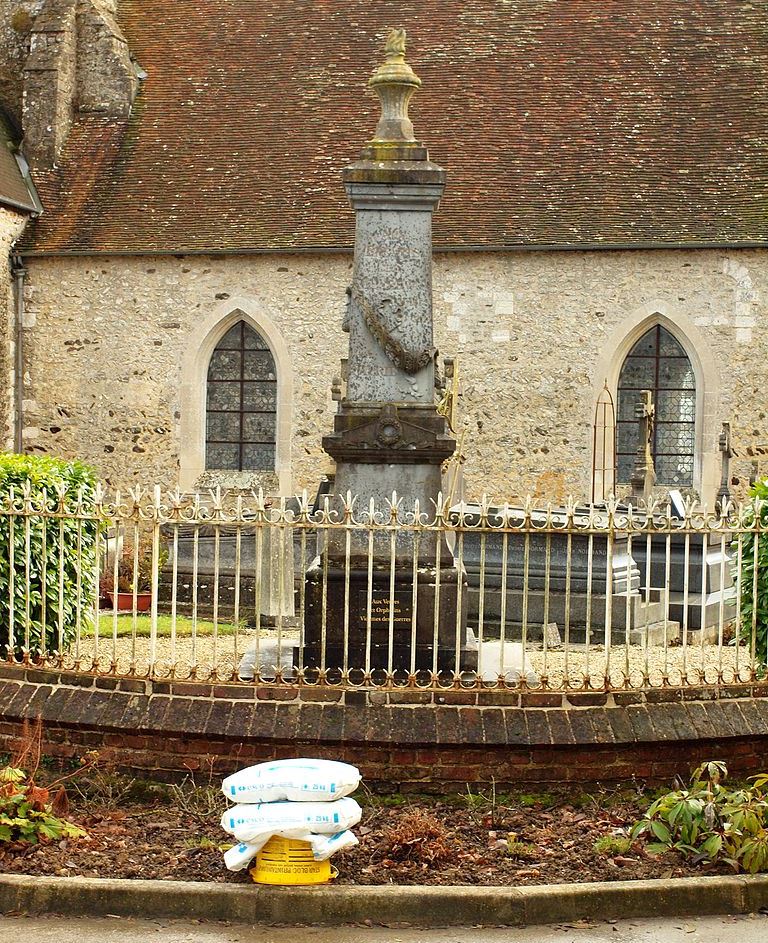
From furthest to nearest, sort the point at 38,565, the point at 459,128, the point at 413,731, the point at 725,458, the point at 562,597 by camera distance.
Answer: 1. the point at 459,128
2. the point at 725,458
3. the point at 562,597
4. the point at 38,565
5. the point at 413,731

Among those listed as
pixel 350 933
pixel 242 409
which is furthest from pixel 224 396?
pixel 350 933

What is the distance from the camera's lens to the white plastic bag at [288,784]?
580 cm

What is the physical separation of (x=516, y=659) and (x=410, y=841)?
3.21 m

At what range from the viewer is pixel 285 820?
5.74 metres

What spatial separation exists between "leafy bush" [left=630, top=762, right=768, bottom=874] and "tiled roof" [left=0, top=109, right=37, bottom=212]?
15041 millimetres

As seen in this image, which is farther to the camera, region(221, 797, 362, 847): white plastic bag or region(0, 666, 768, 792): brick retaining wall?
region(0, 666, 768, 792): brick retaining wall

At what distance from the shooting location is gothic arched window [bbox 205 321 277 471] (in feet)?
65.4

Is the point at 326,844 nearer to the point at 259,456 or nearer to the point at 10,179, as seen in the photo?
the point at 259,456

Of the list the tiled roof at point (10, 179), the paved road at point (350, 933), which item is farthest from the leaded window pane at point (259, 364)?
the paved road at point (350, 933)

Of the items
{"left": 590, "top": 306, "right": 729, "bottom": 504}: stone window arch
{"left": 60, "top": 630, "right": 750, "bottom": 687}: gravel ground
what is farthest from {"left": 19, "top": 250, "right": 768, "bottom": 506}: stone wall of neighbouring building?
{"left": 60, "top": 630, "right": 750, "bottom": 687}: gravel ground

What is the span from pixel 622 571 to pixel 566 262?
7.42 metres

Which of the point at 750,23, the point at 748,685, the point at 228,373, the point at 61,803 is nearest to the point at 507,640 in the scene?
the point at 748,685

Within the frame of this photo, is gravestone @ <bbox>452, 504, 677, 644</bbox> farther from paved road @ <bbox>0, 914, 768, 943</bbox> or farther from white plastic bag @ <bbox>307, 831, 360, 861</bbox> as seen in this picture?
paved road @ <bbox>0, 914, 768, 943</bbox>

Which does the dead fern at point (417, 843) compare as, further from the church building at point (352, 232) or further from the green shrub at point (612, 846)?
the church building at point (352, 232)
